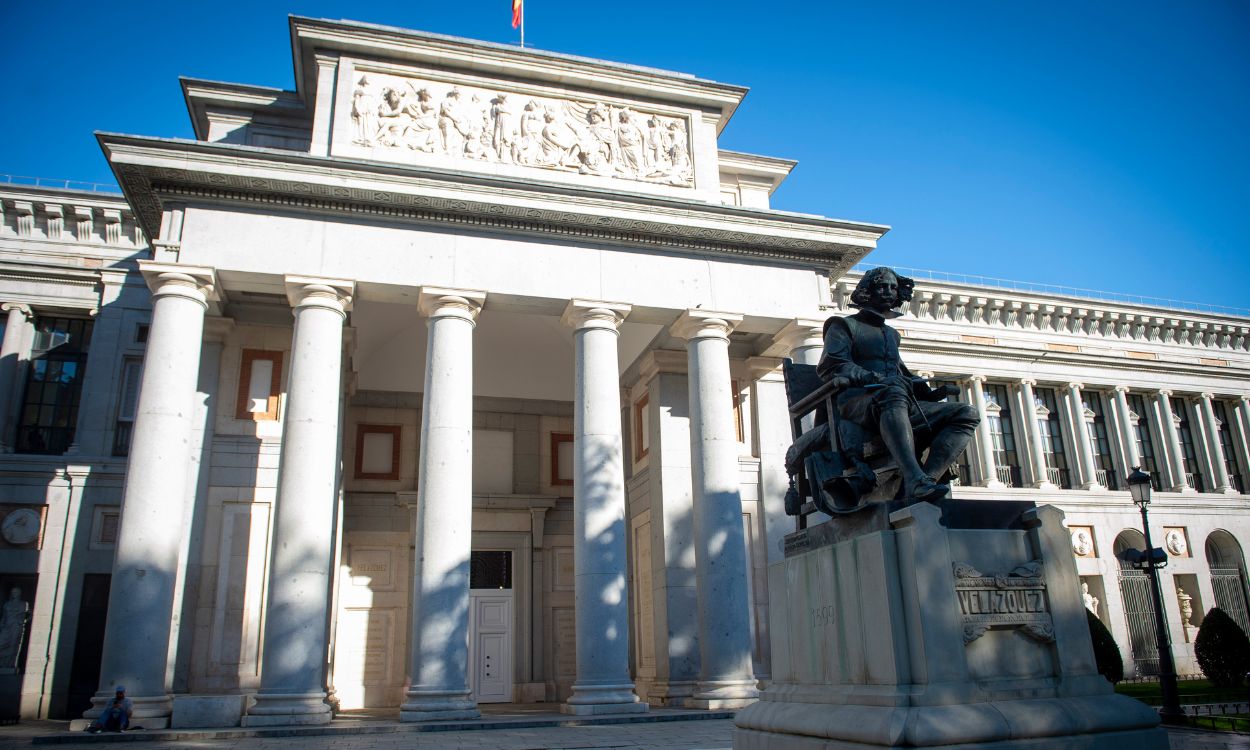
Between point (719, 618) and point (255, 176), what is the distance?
1353 centimetres

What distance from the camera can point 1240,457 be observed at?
36062 mm

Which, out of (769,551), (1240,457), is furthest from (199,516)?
(1240,457)

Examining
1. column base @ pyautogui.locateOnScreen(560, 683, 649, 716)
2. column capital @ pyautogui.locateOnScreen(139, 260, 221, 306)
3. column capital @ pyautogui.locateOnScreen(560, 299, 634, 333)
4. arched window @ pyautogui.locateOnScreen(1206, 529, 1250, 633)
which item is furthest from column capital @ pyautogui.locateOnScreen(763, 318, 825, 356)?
arched window @ pyautogui.locateOnScreen(1206, 529, 1250, 633)

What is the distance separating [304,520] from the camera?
17.1 m

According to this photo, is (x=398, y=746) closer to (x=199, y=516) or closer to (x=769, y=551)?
(x=199, y=516)

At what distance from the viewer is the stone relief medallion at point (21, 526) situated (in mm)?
22109

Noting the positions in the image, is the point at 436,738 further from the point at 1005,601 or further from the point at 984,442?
the point at 984,442

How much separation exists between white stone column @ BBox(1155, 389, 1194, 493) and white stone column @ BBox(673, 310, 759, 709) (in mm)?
23023

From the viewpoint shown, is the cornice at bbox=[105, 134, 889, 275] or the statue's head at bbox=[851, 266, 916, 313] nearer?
the statue's head at bbox=[851, 266, 916, 313]

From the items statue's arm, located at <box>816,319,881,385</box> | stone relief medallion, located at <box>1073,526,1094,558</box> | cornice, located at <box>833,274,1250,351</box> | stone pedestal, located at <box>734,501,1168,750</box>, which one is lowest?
stone pedestal, located at <box>734,501,1168,750</box>

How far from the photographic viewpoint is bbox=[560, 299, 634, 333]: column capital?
20.2 m

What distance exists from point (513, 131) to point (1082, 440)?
24.3 meters

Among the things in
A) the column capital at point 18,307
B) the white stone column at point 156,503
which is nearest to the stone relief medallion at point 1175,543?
the white stone column at point 156,503

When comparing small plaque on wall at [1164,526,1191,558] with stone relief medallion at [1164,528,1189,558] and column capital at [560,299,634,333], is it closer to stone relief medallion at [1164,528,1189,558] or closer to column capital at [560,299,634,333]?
stone relief medallion at [1164,528,1189,558]
